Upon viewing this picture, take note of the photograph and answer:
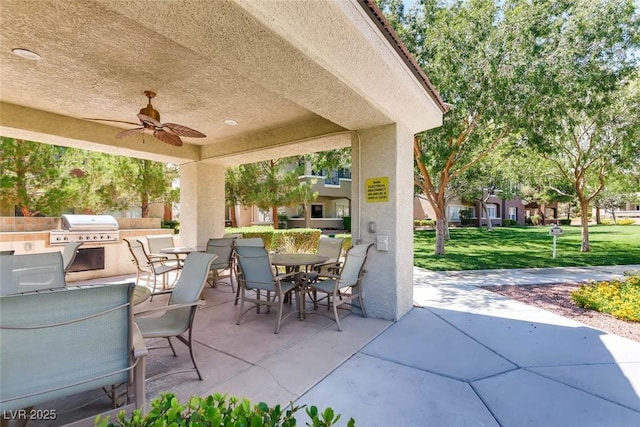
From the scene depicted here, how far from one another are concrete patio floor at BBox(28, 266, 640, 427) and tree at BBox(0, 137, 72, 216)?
717cm

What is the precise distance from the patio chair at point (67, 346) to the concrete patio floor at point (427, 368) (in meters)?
1.03

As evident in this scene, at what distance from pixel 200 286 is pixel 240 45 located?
7.31 feet

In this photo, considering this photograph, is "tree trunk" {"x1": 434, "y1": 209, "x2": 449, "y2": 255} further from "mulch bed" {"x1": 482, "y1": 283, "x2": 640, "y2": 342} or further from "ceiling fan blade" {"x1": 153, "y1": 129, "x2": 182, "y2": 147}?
"ceiling fan blade" {"x1": 153, "y1": 129, "x2": 182, "y2": 147}

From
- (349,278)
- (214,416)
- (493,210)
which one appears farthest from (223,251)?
(493,210)

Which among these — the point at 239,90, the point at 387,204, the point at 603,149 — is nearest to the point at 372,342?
the point at 387,204

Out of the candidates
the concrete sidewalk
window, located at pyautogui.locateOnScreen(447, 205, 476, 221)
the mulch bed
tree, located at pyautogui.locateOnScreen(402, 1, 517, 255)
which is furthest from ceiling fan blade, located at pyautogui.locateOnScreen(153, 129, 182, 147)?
window, located at pyautogui.locateOnScreen(447, 205, 476, 221)

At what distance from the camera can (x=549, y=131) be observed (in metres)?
7.92

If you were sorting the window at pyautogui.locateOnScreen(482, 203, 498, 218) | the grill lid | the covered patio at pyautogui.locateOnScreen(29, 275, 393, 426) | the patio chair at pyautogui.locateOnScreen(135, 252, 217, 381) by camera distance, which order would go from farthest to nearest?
1. the window at pyautogui.locateOnScreen(482, 203, 498, 218)
2. the grill lid
3. the patio chair at pyautogui.locateOnScreen(135, 252, 217, 381)
4. the covered patio at pyautogui.locateOnScreen(29, 275, 393, 426)

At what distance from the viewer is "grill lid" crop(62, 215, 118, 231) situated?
7023 mm

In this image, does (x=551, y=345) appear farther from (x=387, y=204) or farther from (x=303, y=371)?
(x=303, y=371)

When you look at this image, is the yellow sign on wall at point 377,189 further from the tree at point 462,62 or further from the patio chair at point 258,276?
the tree at point 462,62

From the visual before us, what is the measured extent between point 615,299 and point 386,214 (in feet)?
13.4

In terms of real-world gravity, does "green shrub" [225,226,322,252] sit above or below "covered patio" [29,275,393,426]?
above

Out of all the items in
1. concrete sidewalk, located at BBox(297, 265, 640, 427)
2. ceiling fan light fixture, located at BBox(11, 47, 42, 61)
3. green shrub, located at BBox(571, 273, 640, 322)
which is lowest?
concrete sidewalk, located at BBox(297, 265, 640, 427)
